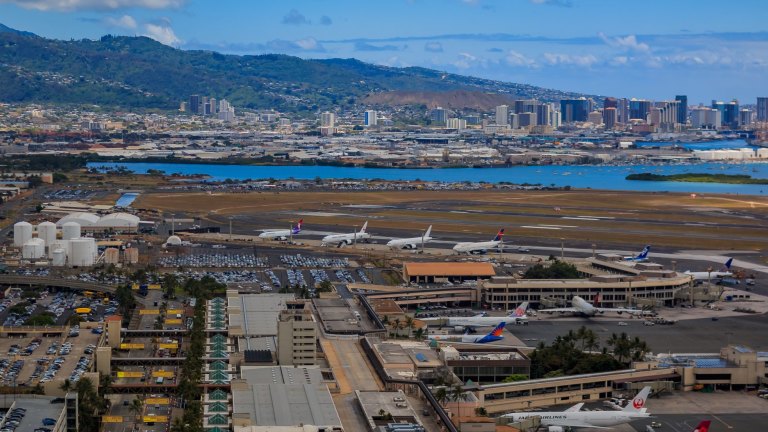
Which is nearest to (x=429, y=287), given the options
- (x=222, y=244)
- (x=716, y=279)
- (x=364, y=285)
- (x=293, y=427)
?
(x=364, y=285)

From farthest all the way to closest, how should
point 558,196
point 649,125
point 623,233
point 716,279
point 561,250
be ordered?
point 649,125 → point 558,196 → point 623,233 → point 561,250 → point 716,279

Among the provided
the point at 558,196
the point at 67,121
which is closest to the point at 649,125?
the point at 67,121

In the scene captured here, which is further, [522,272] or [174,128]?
[174,128]

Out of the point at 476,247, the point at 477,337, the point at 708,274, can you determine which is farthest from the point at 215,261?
the point at 708,274

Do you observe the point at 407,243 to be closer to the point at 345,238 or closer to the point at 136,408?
the point at 345,238

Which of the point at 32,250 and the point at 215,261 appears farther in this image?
the point at 215,261

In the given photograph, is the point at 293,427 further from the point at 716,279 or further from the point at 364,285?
the point at 716,279

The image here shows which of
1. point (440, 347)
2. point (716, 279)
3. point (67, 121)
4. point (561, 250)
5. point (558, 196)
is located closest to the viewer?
point (440, 347)

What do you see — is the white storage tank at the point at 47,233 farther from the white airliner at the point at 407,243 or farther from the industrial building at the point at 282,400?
the industrial building at the point at 282,400
